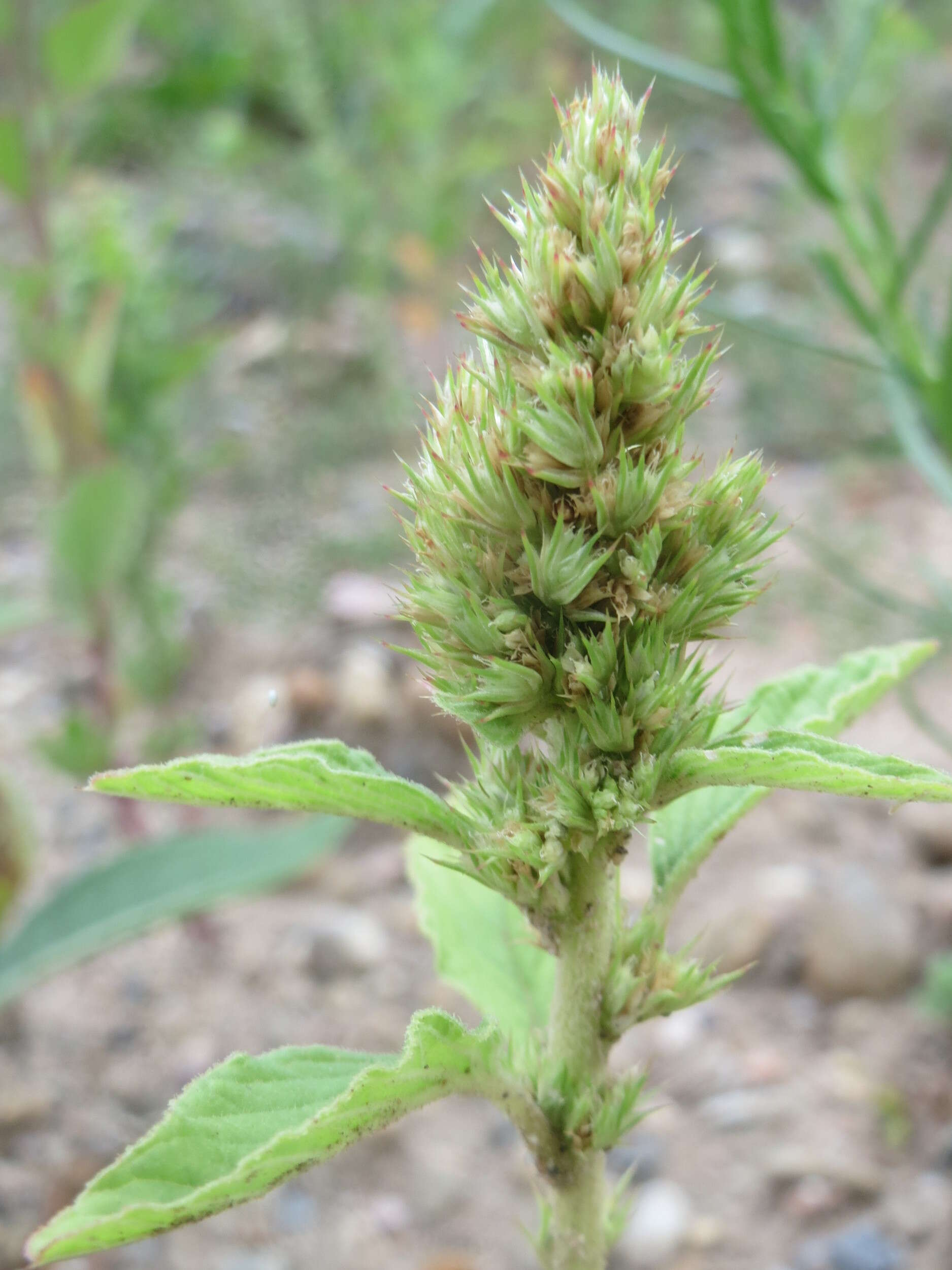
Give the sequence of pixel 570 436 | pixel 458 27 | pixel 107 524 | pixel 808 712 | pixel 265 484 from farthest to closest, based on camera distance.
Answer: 1. pixel 458 27
2. pixel 265 484
3. pixel 107 524
4. pixel 808 712
5. pixel 570 436

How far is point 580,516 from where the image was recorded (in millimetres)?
693

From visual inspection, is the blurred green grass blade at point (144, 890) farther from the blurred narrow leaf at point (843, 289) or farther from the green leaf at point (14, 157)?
the green leaf at point (14, 157)

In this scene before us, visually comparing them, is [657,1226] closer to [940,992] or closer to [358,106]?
[940,992]

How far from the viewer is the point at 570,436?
0.65 m

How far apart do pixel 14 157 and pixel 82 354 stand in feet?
1.30

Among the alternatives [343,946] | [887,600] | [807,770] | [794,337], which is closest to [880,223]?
[794,337]

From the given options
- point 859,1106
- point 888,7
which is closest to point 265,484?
point 888,7

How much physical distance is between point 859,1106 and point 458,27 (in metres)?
4.53

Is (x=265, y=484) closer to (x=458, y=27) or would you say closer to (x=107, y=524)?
(x=107, y=524)

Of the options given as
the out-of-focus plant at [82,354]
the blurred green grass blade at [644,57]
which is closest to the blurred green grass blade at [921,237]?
the blurred green grass blade at [644,57]

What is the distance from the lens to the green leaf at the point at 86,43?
89.2 inches

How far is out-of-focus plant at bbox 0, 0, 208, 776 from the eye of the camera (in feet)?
7.43

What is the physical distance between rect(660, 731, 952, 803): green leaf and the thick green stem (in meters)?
0.09

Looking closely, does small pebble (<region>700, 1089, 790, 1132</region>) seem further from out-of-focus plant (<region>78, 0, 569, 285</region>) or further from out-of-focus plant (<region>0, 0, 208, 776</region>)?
out-of-focus plant (<region>78, 0, 569, 285</region>)
